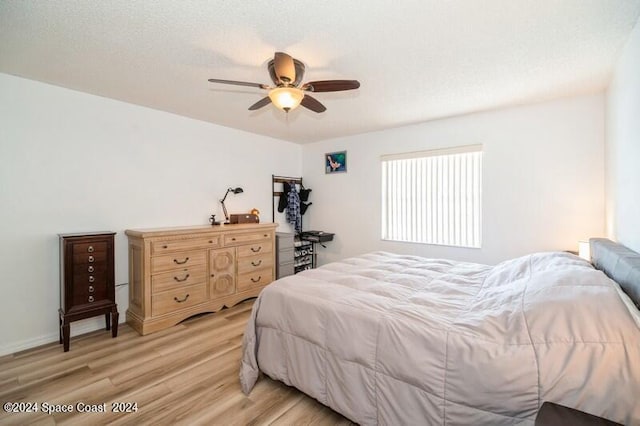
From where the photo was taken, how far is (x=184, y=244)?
123 inches

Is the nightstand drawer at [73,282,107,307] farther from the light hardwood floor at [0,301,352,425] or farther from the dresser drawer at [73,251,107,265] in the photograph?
the light hardwood floor at [0,301,352,425]

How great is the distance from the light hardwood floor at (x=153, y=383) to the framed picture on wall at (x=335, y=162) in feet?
9.77

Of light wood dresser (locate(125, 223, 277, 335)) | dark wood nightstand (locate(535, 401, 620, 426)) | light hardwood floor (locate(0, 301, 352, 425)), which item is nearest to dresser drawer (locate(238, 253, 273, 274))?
light wood dresser (locate(125, 223, 277, 335))

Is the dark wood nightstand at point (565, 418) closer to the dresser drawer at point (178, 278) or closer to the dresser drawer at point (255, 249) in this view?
the dresser drawer at point (178, 278)

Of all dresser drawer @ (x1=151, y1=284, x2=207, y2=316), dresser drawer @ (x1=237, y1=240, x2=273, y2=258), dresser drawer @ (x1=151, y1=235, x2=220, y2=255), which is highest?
dresser drawer @ (x1=151, y1=235, x2=220, y2=255)

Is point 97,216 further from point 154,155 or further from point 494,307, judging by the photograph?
point 494,307

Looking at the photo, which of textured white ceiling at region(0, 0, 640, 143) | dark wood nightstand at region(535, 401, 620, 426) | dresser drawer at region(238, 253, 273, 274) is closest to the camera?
dark wood nightstand at region(535, 401, 620, 426)

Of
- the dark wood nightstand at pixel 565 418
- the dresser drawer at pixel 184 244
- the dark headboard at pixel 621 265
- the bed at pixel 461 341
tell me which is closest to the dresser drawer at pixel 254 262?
the dresser drawer at pixel 184 244

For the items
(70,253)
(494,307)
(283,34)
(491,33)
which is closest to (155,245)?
(70,253)

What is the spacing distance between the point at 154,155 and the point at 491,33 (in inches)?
138

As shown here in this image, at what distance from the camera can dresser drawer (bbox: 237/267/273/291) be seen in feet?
12.1

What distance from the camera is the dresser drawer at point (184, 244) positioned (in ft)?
9.55

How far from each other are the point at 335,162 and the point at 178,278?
Answer: 2970 millimetres

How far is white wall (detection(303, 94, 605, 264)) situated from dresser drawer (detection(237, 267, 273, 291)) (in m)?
1.76
